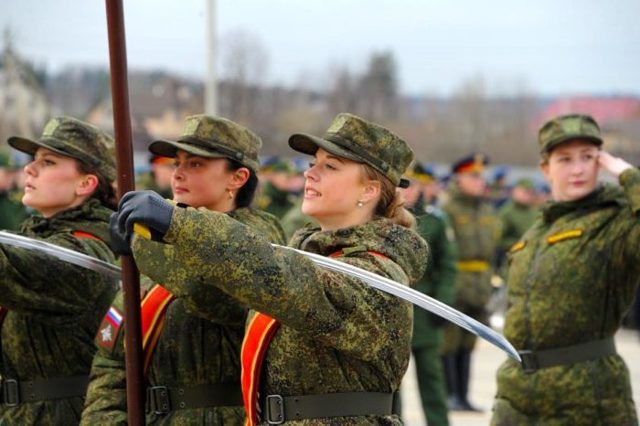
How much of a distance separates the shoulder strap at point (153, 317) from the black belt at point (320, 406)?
2.51 ft

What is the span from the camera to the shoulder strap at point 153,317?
4293 millimetres

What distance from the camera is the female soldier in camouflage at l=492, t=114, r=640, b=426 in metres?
5.46

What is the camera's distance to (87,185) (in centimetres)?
501

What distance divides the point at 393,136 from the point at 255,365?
86 cm

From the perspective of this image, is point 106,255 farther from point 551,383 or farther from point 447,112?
point 447,112

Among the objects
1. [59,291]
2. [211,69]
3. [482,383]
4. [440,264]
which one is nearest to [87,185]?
[59,291]

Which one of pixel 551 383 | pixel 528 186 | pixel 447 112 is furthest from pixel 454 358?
pixel 447 112

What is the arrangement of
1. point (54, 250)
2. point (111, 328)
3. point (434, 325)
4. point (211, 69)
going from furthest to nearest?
point (211, 69)
point (434, 325)
point (111, 328)
point (54, 250)

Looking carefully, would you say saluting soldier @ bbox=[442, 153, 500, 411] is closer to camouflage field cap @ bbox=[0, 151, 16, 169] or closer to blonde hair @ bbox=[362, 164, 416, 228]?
camouflage field cap @ bbox=[0, 151, 16, 169]

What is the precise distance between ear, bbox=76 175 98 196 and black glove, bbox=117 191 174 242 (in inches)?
74.3

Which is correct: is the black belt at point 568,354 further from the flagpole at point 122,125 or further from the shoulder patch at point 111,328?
the flagpole at point 122,125

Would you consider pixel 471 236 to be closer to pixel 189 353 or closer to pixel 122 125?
pixel 189 353

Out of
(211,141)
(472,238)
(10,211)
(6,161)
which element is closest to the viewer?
(211,141)

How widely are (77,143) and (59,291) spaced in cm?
70
